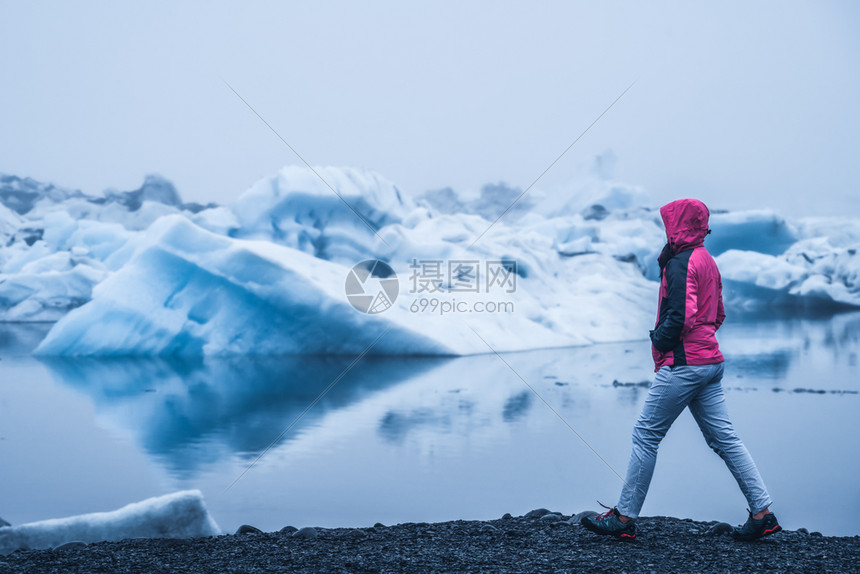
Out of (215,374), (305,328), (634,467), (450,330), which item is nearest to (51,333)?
(215,374)

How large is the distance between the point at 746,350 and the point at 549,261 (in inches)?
98.8

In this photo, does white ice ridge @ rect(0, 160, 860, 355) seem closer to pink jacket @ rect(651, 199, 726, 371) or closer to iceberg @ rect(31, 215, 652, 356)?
iceberg @ rect(31, 215, 652, 356)

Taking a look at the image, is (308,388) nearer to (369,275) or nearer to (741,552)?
(369,275)

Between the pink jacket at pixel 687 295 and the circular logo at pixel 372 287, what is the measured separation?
4640mm

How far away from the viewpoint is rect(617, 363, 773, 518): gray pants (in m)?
1.87

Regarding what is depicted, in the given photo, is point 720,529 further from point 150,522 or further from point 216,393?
point 216,393

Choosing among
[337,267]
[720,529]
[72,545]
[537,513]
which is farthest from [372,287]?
[720,529]

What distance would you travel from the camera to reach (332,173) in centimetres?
905

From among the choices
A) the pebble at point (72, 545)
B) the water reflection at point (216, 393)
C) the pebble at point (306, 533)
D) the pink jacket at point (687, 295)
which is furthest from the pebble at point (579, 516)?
the water reflection at point (216, 393)

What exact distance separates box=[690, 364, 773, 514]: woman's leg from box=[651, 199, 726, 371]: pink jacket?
104 mm

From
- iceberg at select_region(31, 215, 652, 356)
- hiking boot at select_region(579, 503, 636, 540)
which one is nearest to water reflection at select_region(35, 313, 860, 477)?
iceberg at select_region(31, 215, 652, 356)

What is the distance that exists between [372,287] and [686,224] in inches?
197

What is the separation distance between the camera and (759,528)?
1.88m

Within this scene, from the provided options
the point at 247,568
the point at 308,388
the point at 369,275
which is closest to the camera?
the point at 247,568
